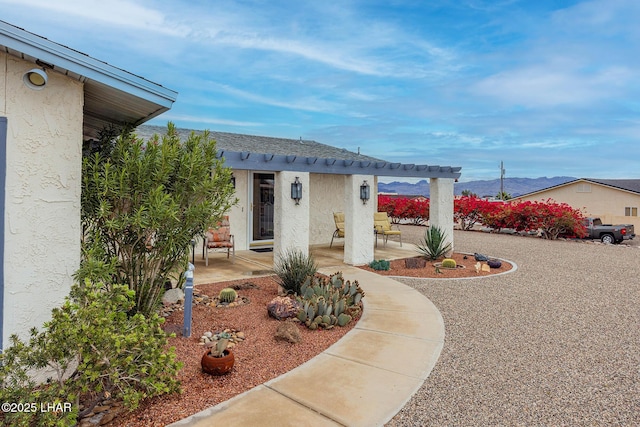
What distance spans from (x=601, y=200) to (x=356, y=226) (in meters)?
22.6

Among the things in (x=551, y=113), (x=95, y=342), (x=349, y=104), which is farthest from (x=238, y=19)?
(x=551, y=113)

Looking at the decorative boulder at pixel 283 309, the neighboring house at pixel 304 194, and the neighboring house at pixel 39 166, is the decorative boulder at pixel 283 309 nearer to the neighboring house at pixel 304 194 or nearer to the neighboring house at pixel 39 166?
the neighboring house at pixel 39 166

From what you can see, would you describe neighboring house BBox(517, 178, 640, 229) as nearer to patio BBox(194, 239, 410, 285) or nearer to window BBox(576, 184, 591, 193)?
window BBox(576, 184, 591, 193)

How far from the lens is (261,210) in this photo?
39.4 ft

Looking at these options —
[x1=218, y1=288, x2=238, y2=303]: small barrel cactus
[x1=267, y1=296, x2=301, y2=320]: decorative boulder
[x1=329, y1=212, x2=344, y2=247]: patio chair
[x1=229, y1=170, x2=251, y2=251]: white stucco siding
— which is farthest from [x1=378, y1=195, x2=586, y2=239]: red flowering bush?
[x1=218, y1=288, x2=238, y2=303]: small barrel cactus

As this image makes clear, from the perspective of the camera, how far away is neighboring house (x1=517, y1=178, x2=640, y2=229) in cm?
2266

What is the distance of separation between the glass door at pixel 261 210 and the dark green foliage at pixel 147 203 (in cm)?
673

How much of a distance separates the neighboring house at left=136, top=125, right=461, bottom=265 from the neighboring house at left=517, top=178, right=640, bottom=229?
17220 mm

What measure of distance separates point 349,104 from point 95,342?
23063 millimetres

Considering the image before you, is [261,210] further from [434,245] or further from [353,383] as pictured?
[353,383]

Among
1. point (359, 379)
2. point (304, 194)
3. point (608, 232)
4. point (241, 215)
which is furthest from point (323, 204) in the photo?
point (608, 232)

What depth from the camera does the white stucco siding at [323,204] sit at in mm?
12938

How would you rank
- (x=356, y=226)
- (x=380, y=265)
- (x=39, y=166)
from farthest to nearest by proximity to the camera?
(x=356, y=226)
(x=380, y=265)
(x=39, y=166)

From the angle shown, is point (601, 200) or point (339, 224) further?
point (601, 200)
